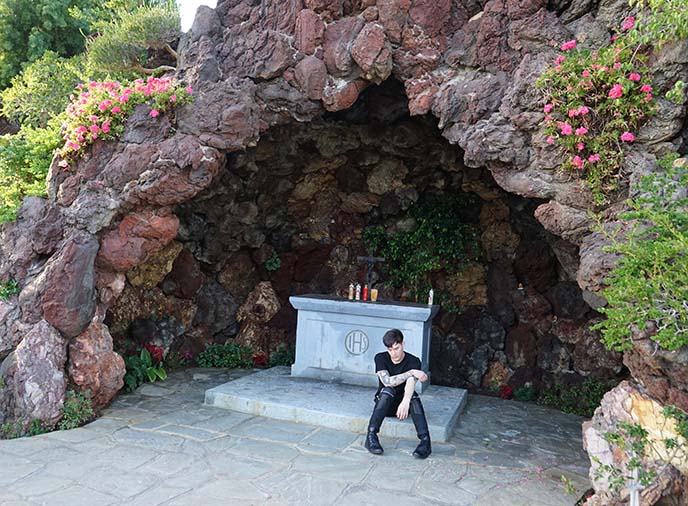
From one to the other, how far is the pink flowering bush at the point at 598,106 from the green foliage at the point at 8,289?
6.00 m

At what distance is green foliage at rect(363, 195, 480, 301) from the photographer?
27.7 ft

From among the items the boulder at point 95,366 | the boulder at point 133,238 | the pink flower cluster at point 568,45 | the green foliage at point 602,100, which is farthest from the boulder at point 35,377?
the pink flower cluster at point 568,45

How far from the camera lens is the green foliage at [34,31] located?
371 inches

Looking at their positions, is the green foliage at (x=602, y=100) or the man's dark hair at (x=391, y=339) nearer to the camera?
the green foliage at (x=602, y=100)

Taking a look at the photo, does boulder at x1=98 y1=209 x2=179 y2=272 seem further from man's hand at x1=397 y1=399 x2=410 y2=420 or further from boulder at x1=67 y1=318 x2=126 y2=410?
man's hand at x1=397 y1=399 x2=410 y2=420

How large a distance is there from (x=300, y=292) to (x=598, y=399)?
5.19 metres

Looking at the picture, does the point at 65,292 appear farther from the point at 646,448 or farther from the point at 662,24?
the point at 662,24

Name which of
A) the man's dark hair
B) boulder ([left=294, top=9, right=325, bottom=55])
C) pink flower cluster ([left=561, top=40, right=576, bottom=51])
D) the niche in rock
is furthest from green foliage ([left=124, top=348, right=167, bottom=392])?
pink flower cluster ([left=561, top=40, right=576, bottom=51])

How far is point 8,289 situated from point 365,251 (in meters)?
5.53

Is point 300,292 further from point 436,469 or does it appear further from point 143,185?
point 436,469

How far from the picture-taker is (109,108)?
5.86 m

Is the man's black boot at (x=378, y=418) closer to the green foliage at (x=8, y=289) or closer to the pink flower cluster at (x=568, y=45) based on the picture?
the pink flower cluster at (x=568, y=45)

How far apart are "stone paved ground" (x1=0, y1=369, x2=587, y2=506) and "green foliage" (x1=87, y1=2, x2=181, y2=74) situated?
16.4 ft

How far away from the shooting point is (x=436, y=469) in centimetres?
440
